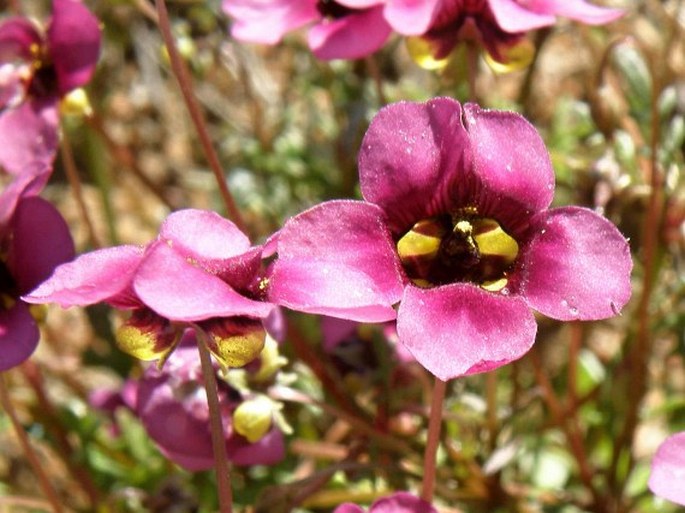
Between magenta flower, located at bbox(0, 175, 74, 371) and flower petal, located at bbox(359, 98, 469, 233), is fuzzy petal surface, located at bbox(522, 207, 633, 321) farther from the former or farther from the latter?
magenta flower, located at bbox(0, 175, 74, 371)

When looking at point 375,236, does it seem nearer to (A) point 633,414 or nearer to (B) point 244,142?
(A) point 633,414

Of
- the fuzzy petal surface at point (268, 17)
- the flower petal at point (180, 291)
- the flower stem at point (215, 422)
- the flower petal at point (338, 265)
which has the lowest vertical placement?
the flower stem at point (215, 422)

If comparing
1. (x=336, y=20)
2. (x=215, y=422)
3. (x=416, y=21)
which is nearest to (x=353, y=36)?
(x=336, y=20)

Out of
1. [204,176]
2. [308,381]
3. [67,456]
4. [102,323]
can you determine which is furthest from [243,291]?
[204,176]

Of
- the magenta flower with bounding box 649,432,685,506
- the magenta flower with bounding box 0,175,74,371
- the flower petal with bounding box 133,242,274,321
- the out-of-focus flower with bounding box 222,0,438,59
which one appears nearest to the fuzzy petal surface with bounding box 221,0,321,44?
the out-of-focus flower with bounding box 222,0,438,59

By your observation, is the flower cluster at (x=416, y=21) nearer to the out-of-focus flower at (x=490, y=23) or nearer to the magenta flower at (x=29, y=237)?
the out-of-focus flower at (x=490, y=23)

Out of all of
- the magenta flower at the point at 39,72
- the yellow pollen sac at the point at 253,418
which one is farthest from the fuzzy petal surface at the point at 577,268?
the magenta flower at the point at 39,72
